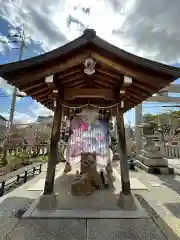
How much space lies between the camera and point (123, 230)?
109 inches

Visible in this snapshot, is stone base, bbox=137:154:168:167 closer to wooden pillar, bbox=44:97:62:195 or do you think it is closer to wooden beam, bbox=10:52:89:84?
wooden pillar, bbox=44:97:62:195

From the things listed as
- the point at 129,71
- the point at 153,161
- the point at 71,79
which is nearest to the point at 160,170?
the point at 153,161

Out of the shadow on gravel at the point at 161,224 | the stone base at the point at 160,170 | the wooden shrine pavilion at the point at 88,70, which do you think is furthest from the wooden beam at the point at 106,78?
the stone base at the point at 160,170

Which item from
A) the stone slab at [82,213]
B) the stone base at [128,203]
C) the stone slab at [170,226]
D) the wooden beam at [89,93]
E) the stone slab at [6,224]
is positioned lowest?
the stone slab at [170,226]

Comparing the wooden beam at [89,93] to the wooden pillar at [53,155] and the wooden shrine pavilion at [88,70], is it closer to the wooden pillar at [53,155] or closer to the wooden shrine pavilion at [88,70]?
the wooden shrine pavilion at [88,70]

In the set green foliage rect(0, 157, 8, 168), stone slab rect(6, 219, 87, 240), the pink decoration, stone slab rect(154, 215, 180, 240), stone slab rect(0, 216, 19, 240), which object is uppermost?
the pink decoration

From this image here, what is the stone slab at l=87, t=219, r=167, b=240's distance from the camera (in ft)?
8.47

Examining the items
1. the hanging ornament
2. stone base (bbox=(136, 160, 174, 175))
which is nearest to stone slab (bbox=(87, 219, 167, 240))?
the hanging ornament

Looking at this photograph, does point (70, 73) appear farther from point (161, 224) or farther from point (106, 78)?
point (161, 224)

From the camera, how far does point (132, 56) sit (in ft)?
11.0

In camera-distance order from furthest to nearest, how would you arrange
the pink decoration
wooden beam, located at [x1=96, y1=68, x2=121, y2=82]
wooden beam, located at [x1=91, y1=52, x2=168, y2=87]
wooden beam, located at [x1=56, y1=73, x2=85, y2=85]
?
1. the pink decoration
2. wooden beam, located at [x1=56, y1=73, x2=85, y2=85]
3. wooden beam, located at [x1=96, y1=68, x2=121, y2=82]
4. wooden beam, located at [x1=91, y1=52, x2=168, y2=87]

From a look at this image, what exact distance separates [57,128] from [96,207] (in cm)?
207

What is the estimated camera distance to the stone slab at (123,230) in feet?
8.47

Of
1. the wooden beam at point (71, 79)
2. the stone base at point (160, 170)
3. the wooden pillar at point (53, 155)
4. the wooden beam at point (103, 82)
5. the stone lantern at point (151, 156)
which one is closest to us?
the wooden pillar at point (53, 155)
